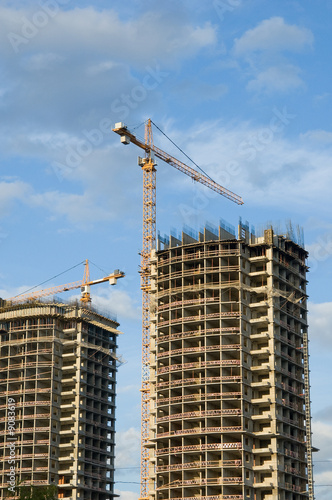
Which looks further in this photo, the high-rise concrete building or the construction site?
the high-rise concrete building

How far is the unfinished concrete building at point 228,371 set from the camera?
141250 millimetres

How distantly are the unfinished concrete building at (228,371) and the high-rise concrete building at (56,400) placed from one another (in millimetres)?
32459

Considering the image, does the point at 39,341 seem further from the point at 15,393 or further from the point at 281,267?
the point at 281,267

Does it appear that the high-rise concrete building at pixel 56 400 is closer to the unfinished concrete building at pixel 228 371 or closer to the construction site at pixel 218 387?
the construction site at pixel 218 387

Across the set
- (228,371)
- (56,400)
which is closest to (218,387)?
(228,371)

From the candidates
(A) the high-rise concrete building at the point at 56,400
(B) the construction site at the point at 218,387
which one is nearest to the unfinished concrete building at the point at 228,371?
(B) the construction site at the point at 218,387

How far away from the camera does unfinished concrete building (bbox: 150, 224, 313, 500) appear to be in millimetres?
141250

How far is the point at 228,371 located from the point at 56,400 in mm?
48471

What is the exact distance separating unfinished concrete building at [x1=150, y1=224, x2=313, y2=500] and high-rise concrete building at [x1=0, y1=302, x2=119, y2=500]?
106ft

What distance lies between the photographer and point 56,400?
181625 mm

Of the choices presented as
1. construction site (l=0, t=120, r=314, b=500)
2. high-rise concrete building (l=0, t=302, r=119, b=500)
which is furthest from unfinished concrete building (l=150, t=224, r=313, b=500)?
high-rise concrete building (l=0, t=302, r=119, b=500)

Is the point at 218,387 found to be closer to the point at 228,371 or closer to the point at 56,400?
the point at 228,371

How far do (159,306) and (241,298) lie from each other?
14578 mm

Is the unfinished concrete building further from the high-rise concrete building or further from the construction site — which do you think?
the high-rise concrete building
